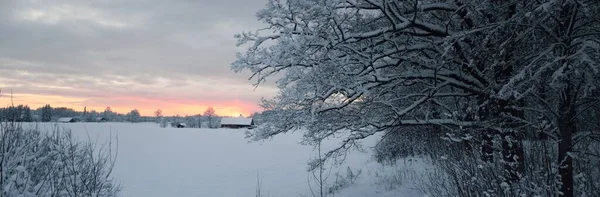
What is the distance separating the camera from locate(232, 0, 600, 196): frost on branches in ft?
17.0

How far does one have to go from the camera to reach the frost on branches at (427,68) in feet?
17.0

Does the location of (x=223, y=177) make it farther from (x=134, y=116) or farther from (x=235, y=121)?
(x=134, y=116)

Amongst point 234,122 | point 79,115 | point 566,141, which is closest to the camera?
point 566,141

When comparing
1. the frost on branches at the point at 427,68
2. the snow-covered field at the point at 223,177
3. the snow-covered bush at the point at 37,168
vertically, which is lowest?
the snow-covered field at the point at 223,177

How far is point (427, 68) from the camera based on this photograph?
303 inches

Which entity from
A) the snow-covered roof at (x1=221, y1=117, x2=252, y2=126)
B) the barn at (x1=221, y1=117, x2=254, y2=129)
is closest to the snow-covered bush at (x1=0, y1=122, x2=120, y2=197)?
the barn at (x1=221, y1=117, x2=254, y2=129)

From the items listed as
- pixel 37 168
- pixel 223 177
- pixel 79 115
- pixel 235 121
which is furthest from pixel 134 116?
pixel 37 168

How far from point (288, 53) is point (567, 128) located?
416 centimetres

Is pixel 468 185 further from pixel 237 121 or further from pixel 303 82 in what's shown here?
pixel 237 121

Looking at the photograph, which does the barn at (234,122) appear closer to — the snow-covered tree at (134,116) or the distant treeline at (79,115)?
the distant treeline at (79,115)

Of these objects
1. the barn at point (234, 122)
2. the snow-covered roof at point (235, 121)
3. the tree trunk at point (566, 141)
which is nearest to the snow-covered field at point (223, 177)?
the tree trunk at point (566, 141)

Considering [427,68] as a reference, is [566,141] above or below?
below

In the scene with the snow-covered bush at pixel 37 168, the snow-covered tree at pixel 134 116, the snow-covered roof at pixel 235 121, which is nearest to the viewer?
the snow-covered bush at pixel 37 168

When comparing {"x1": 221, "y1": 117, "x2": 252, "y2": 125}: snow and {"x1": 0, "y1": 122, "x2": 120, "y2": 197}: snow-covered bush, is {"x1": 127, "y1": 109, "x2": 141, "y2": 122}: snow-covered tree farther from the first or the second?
{"x1": 0, "y1": 122, "x2": 120, "y2": 197}: snow-covered bush
